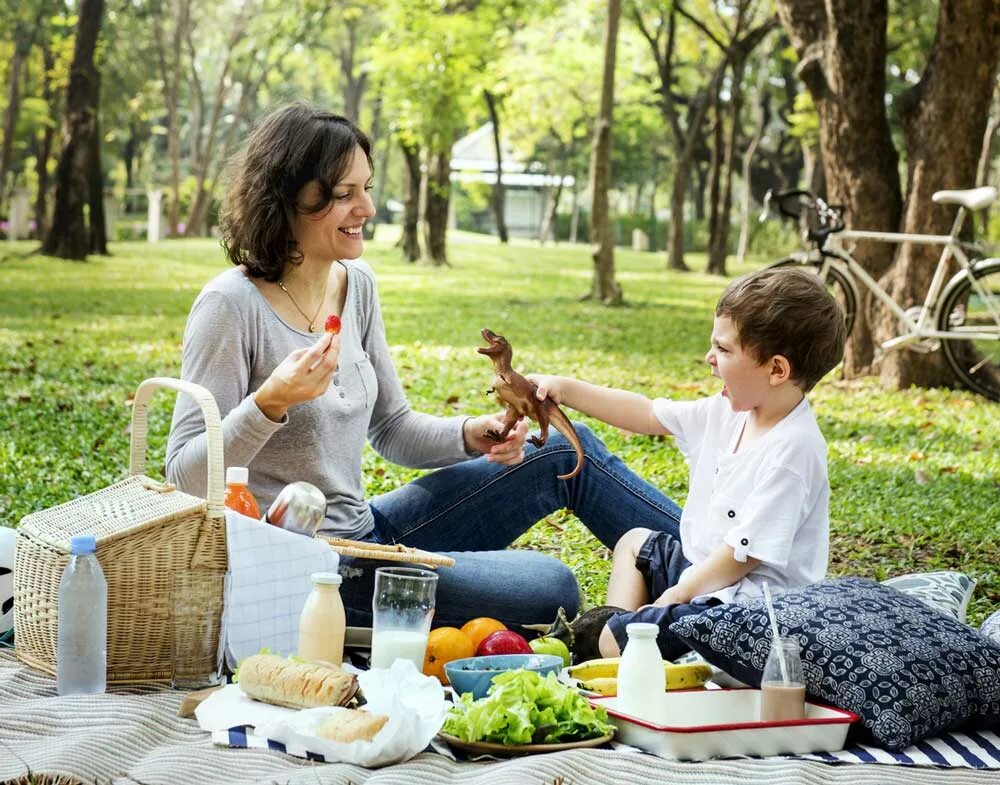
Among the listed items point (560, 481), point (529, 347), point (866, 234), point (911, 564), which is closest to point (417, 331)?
point (529, 347)

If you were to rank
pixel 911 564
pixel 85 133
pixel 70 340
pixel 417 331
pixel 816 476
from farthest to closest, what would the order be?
pixel 85 133, pixel 417 331, pixel 70 340, pixel 911 564, pixel 816 476

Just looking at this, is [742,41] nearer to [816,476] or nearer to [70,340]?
[70,340]

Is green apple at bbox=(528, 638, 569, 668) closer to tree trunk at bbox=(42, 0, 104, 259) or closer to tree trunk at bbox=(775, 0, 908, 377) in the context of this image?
tree trunk at bbox=(775, 0, 908, 377)

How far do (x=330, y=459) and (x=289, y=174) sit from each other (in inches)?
31.8

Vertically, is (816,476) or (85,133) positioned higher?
(85,133)

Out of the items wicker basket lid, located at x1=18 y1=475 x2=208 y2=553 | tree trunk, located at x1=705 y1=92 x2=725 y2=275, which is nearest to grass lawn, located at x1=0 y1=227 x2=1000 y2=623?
wicker basket lid, located at x1=18 y1=475 x2=208 y2=553

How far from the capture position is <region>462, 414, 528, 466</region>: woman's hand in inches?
163

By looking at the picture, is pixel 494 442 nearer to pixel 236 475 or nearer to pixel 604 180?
pixel 236 475

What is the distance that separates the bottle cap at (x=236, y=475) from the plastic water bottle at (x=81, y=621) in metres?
0.40

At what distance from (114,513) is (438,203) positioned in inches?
897

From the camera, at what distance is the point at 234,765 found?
9.77ft

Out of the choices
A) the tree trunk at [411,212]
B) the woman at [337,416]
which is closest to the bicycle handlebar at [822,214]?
the woman at [337,416]

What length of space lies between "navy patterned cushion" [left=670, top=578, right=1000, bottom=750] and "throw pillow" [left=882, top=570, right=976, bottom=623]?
0.63 m

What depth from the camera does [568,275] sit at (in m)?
24.7
